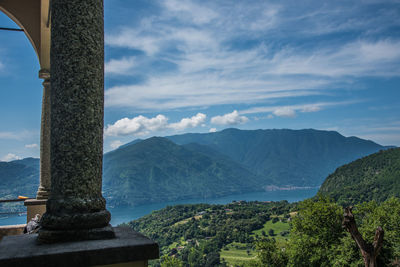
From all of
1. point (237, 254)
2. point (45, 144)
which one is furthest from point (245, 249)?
point (45, 144)

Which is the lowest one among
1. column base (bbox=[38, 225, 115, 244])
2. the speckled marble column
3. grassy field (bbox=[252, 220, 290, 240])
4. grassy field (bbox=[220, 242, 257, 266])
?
grassy field (bbox=[220, 242, 257, 266])

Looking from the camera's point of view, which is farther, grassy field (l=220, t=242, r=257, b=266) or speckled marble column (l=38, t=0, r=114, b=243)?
grassy field (l=220, t=242, r=257, b=266)

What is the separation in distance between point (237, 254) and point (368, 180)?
5990 cm

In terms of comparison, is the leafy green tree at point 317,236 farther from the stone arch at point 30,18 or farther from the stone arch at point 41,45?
the stone arch at point 30,18

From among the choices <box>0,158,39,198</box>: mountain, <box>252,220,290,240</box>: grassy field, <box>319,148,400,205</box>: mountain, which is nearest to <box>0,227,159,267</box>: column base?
<box>252,220,290,240</box>: grassy field

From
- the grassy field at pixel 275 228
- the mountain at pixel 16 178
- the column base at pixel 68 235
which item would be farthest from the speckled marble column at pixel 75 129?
the mountain at pixel 16 178

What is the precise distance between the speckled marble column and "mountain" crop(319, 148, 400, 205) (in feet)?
281

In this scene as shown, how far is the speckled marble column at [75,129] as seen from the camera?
248cm

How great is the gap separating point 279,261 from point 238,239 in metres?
58.2

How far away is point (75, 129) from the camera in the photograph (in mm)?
2541

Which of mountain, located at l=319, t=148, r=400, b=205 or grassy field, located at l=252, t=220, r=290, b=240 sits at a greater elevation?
mountain, located at l=319, t=148, r=400, b=205

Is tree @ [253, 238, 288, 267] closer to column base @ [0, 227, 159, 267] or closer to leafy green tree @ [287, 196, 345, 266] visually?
leafy green tree @ [287, 196, 345, 266]

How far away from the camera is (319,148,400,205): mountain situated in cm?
8988

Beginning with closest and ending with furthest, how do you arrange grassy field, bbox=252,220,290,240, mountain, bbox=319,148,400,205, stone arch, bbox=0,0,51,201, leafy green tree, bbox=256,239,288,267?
stone arch, bbox=0,0,51,201, leafy green tree, bbox=256,239,288,267, grassy field, bbox=252,220,290,240, mountain, bbox=319,148,400,205
